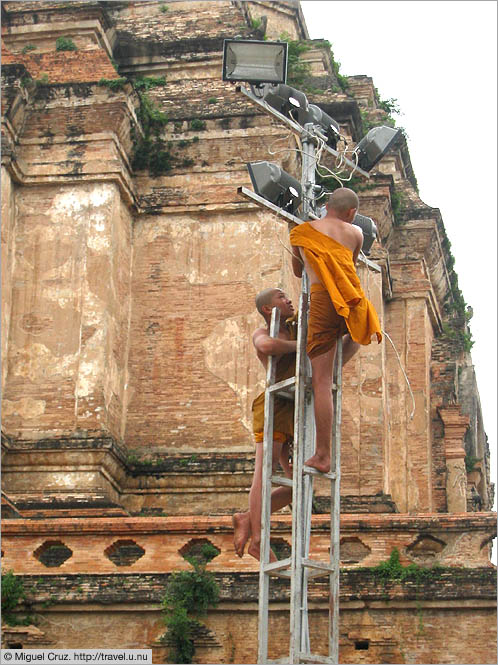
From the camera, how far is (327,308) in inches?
485

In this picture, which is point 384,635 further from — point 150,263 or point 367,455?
point 150,263

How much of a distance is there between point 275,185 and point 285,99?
37.6 inches

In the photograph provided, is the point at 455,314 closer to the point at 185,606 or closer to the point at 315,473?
the point at 185,606

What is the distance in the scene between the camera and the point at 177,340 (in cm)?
2086

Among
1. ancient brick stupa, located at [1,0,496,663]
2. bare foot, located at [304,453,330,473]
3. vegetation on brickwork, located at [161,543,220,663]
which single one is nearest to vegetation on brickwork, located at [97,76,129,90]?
ancient brick stupa, located at [1,0,496,663]

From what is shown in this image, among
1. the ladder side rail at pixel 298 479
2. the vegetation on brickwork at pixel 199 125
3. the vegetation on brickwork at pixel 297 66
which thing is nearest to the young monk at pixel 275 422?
the ladder side rail at pixel 298 479

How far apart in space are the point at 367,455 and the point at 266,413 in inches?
361

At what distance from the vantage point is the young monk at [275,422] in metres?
12.7

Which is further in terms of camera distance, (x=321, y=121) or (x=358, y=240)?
(x=321, y=121)

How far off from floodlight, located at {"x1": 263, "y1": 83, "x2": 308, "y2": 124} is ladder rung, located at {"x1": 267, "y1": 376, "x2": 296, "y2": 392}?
2.55 metres

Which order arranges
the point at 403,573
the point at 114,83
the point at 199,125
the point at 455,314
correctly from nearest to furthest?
the point at 403,573, the point at 114,83, the point at 199,125, the point at 455,314

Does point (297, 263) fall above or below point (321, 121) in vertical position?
below

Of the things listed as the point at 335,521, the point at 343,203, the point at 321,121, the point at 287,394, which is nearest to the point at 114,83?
the point at 321,121

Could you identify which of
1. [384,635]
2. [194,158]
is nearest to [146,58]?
[194,158]
